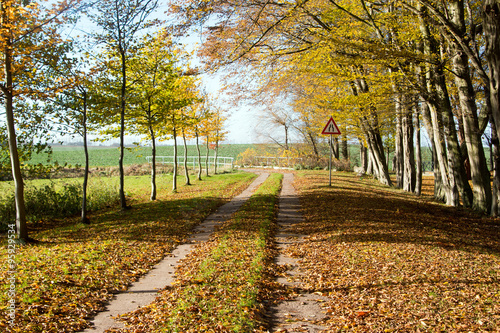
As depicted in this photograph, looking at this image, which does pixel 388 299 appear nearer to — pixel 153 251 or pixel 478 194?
pixel 153 251

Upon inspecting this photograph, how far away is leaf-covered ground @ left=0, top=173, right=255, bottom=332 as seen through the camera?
3811 millimetres

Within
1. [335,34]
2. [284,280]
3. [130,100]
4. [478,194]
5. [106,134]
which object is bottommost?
[284,280]

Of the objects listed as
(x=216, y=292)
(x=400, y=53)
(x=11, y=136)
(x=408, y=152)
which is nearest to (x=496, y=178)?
(x=400, y=53)

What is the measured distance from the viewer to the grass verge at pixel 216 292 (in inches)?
140

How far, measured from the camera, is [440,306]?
382cm

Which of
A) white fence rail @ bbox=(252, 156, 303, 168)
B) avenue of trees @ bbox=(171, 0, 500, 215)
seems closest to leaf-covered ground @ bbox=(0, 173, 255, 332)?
avenue of trees @ bbox=(171, 0, 500, 215)

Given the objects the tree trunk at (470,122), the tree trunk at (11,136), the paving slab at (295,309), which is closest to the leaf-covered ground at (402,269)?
the paving slab at (295,309)

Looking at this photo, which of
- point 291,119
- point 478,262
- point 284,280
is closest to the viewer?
point 284,280

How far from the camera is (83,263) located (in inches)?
217

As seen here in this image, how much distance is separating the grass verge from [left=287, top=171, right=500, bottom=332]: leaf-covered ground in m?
0.79

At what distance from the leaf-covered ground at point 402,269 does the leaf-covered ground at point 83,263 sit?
2628mm

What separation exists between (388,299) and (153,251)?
4090 millimetres

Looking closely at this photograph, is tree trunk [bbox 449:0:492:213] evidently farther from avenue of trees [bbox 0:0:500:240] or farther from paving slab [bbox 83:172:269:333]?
paving slab [bbox 83:172:269:333]

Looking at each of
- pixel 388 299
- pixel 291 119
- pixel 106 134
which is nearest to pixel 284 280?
→ pixel 388 299
